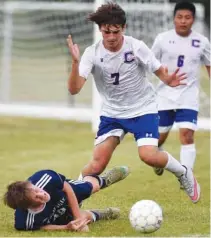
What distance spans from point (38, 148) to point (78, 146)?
0.62 metres

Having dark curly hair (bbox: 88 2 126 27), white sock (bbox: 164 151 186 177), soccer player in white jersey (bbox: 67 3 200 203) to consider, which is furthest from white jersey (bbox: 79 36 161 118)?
white sock (bbox: 164 151 186 177)

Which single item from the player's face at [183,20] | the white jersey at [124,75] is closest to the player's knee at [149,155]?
the white jersey at [124,75]

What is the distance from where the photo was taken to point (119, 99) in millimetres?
8945

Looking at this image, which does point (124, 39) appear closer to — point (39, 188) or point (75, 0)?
point (39, 188)

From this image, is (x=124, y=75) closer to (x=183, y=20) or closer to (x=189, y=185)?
(x=189, y=185)

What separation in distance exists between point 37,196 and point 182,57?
157 inches

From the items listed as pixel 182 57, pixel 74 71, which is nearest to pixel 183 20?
pixel 182 57

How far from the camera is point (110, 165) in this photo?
12.2m

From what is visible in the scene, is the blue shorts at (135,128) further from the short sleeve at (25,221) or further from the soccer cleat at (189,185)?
the short sleeve at (25,221)

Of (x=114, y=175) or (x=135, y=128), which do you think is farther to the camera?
(x=135, y=128)

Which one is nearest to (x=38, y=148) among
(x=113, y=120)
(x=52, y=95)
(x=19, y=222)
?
(x=113, y=120)

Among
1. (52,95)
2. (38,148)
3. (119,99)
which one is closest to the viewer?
(119,99)

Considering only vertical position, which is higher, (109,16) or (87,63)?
(109,16)

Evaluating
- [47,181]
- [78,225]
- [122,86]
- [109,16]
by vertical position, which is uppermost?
[109,16]
